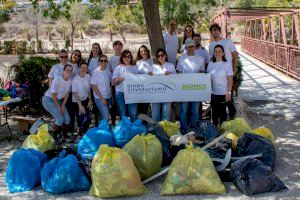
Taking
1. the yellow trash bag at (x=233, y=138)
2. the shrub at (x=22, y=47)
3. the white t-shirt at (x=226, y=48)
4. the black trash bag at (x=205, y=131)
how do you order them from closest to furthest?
the yellow trash bag at (x=233, y=138)
the black trash bag at (x=205, y=131)
the white t-shirt at (x=226, y=48)
the shrub at (x=22, y=47)

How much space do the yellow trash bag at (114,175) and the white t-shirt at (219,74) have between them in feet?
8.53

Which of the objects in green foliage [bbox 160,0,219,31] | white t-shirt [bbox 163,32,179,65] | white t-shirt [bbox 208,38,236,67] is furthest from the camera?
green foliage [bbox 160,0,219,31]

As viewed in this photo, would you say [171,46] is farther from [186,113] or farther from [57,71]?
[57,71]

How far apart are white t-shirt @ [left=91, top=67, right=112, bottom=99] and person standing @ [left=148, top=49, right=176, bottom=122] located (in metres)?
0.69

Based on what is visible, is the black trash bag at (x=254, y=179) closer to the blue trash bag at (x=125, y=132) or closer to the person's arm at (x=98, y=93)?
the blue trash bag at (x=125, y=132)

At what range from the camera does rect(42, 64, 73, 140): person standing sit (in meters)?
6.85

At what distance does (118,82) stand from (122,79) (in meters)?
0.08

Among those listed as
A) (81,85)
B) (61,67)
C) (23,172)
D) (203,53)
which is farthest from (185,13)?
(23,172)

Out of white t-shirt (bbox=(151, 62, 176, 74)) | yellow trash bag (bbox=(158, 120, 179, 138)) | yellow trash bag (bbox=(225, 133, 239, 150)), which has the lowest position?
yellow trash bag (bbox=(225, 133, 239, 150))

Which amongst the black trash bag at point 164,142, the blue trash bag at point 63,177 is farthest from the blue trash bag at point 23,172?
the black trash bag at point 164,142

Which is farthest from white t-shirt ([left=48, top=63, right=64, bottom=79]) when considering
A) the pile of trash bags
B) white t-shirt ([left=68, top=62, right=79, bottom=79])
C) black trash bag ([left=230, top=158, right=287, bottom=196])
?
black trash bag ([left=230, top=158, right=287, bottom=196])

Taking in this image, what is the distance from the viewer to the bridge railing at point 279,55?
48.1 ft

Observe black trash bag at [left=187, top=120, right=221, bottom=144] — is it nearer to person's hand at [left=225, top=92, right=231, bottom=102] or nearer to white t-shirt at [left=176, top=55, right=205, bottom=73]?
person's hand at [left=225, top=92, right=231, bottom=102]

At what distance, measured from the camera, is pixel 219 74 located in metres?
6.85
